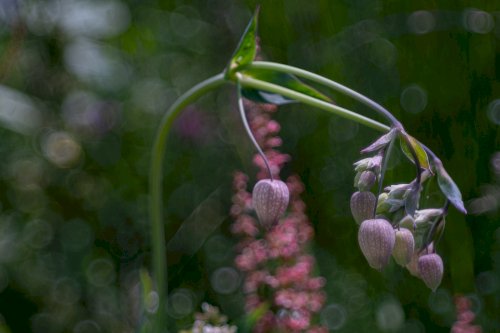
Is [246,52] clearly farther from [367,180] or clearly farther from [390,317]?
[390,317]

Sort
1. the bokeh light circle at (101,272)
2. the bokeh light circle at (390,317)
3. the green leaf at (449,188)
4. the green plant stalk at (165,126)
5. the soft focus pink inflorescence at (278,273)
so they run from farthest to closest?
the bokeh light circle at (101,272)
the bokeh light circle at (390,317)
the soft focus pink inflorescence at (278,273)
the green plant stalk at (165,126)
the green leaf at (449,188)

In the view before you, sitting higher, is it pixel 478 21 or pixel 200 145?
pixel 478 21

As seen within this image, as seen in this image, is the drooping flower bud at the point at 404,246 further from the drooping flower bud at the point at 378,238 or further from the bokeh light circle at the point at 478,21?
the bokeh light circle at the point at 478,21

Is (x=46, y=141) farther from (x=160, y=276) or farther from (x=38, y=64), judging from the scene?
(x=160, y=276)

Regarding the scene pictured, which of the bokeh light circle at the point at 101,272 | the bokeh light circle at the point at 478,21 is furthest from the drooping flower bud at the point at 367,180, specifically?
the bokeh light circle at the point at 101,272

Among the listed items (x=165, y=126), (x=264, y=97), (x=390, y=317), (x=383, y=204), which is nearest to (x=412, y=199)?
(x=383, y=204)

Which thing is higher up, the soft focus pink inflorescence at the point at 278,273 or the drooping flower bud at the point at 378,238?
the drooping flower bud at the point at 378,238
